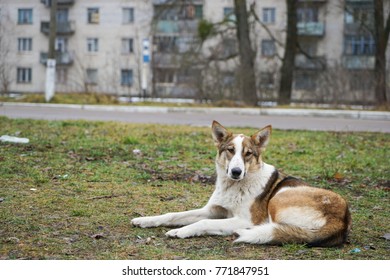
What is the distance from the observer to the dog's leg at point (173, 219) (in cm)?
645

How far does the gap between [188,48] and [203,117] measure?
25268 millimetres

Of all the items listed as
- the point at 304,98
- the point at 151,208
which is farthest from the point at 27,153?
the point at 304,98

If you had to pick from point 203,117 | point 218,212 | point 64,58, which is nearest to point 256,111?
point 203,117

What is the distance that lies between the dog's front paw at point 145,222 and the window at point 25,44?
105ft

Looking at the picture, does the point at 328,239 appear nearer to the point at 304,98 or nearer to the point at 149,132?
the point at 149,132

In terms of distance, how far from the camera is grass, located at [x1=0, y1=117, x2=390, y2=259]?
5625 millimetres

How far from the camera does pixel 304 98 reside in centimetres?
3122

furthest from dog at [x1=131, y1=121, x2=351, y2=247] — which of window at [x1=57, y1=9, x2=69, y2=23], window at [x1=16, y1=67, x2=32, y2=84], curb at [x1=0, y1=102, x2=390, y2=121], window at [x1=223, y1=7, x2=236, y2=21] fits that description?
window at [x1=57, y1=9, x2=69, y2=23]

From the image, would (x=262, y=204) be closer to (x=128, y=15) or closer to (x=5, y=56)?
(x=5, y=56)

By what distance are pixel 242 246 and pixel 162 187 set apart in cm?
304

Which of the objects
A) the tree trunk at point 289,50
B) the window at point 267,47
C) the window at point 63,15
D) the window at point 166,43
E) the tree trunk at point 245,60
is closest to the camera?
the tree trunk at point 245,60

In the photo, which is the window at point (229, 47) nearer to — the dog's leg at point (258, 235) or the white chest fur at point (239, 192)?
the white chest fur at point (239, 192)

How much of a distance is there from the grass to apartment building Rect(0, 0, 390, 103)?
14.6 m

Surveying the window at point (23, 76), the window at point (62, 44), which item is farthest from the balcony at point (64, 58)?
the window at point (23, 76)
